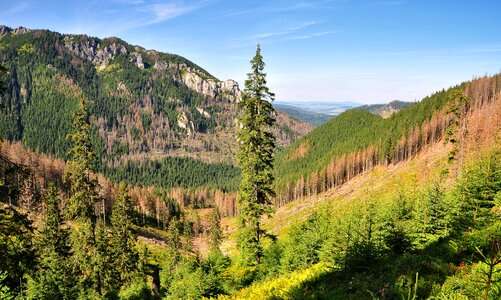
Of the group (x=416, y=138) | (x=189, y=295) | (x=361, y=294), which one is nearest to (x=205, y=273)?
(x=189, y=295)

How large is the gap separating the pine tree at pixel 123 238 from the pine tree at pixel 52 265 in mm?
10045

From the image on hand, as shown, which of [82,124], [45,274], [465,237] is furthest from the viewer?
[82,124]

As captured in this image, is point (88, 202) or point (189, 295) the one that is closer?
point (189, 295)

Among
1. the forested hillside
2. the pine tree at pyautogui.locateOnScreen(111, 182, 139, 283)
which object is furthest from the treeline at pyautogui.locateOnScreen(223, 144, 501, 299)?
the pine tree at pyautogui.locateOnScreen(111, 182, 139, 283)

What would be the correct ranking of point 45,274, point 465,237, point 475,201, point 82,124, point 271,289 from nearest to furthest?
point 465,237 < point 271,289 < point 475,201 < point 45,274 < point 82,124

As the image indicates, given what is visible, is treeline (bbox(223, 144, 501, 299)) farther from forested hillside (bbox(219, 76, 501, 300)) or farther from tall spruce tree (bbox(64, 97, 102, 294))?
tall spruce tree (bbox(64, 97, 102, 294))

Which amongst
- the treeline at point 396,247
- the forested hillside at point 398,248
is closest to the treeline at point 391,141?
the forested hillside at point 398,248

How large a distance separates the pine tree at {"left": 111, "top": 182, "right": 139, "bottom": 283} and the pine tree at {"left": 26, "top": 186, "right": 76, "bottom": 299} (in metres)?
10.0

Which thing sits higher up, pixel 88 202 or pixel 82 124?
pixel 82 124

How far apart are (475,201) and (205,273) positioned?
63.2 ft

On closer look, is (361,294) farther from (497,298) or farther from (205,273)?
(205,273)

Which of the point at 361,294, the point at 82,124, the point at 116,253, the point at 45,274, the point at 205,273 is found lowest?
the point at 116,253

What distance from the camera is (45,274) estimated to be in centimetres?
2528

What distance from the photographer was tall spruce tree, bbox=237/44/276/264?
25469 mm
